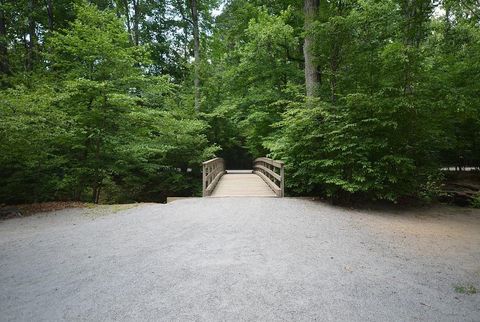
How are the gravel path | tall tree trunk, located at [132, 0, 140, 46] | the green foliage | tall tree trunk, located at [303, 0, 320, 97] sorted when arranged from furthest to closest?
tall tree trunk, located at [132, 0, 140, 46], tall tree trunk, located at [303, 0, 320, 97], the green foliage, the gravel path

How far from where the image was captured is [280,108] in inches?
500

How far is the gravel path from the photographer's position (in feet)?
9.16

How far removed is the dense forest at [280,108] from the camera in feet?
24.4

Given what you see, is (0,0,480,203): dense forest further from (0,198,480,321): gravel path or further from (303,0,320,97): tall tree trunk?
(0,198,480,321): gravel path

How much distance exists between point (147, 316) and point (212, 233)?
2582mm

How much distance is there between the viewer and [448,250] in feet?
14.9

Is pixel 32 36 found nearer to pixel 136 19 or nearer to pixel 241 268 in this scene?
pixel 136 19

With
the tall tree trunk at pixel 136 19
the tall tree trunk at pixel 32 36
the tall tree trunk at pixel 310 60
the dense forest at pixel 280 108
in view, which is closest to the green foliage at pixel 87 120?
the dense forest at pixel 280 108

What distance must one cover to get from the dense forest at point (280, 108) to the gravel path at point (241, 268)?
2.04 meters

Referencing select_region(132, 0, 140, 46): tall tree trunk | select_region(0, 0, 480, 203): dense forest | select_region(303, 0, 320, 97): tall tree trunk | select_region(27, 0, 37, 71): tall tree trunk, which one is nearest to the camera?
select_region(0, 0, 480, 203): dense forest

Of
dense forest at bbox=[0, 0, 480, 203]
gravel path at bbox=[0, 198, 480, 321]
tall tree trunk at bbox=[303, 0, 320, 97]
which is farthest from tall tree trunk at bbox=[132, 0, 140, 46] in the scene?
gravel path at bbox=[0, 198, 480, 321]

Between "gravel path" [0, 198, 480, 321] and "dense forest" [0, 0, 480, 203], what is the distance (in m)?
2.04

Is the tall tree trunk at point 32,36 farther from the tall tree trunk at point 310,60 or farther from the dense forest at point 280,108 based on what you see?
the tall tree trunk at point 310,60

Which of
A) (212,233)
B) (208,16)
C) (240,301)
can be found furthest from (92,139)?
(208,16)
